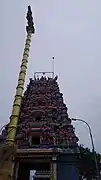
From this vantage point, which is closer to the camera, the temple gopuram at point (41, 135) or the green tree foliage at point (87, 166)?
the temple gopuram at point (41, 135)

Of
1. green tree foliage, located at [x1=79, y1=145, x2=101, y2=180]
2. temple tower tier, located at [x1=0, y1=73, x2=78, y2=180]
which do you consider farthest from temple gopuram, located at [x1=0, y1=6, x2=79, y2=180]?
green tree foliage, located at [x1=79, y1=145, x2=101, y2=180]

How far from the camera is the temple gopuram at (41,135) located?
2659cm

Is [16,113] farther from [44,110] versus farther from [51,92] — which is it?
[51,92]

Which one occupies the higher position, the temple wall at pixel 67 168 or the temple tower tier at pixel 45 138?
the temple tower tier at pixel 45 138

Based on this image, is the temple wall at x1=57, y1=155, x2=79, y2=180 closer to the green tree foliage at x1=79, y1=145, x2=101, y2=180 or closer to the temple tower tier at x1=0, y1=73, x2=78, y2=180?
the temple tower tier at x1=0, y1=73, x2=78, y2=180

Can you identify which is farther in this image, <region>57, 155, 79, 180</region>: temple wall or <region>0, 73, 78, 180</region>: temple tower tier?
<region>0, 73, 78, 180</region>: temple tower tier

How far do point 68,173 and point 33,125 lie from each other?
8.29m

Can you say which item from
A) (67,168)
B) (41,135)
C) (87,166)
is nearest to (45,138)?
(41,135)

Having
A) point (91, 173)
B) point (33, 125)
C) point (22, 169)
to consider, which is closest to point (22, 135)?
point (33, 125)

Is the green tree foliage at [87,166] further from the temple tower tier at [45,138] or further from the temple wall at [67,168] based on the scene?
the temple wall at [67,168]

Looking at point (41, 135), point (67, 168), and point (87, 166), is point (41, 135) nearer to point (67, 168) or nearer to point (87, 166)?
point (67, 168)

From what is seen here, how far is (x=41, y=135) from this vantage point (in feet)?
99.7

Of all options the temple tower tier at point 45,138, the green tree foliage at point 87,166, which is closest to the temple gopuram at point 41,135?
the temple tower tier at point 45,138

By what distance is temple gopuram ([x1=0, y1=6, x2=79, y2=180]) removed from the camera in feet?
87.2
